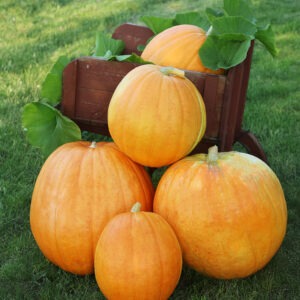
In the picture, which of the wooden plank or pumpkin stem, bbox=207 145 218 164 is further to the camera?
the wooden plank

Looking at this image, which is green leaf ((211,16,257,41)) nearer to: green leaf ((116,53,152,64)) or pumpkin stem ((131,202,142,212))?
green leaf ((116,53,152,64))

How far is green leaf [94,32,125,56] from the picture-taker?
3430 mm

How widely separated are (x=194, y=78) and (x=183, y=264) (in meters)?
0.88

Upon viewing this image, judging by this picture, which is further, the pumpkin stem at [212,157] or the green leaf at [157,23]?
the green leaf at [157,23]

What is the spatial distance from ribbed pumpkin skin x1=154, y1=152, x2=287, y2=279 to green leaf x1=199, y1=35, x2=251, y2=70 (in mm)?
502

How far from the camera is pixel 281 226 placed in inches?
107

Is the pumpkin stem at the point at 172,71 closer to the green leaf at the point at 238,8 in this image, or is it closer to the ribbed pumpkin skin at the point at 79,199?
the ribbed pumpkin skin at the point at 79,199

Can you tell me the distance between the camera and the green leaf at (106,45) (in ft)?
11.3

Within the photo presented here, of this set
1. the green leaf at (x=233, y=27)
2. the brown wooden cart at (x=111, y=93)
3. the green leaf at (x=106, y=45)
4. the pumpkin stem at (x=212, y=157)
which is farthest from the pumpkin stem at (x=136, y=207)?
the green leaf at (x=106, y=45)

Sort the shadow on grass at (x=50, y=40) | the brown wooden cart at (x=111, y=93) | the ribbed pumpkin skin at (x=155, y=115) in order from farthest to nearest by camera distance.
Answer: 1. the shadow on grass at (x=50, y=40)
2. the brown wooden cart at (x=111, y=93)
3. the ribbed pumpkin skin at (x=155, y=115)

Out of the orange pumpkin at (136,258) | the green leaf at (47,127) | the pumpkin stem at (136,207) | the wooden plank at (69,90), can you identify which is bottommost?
the orange pumpkin at (136,258)

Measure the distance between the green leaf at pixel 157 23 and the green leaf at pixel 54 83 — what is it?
60 centimetres

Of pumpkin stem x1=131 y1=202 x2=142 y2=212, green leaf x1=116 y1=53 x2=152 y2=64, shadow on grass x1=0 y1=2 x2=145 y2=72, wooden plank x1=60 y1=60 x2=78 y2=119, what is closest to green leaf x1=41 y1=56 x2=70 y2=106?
wooden plank x1=60 y1=60 x2=78 y2=119

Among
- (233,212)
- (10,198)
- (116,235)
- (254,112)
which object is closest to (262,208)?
(233,212)
